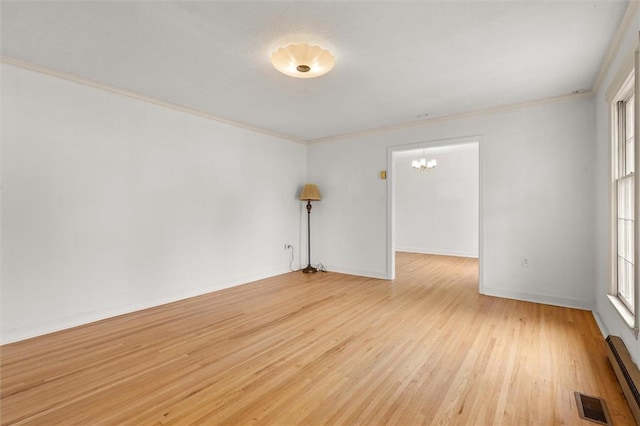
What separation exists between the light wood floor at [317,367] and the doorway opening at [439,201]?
4049 mm

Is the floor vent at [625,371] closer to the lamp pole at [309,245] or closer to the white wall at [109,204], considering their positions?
the lamp pole at [309,245]

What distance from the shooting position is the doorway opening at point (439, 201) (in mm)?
7504

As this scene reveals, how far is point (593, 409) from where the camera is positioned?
71.7 inches

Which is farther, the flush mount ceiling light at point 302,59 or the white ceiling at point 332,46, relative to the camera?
the flush mount ceiling light at point 302,59

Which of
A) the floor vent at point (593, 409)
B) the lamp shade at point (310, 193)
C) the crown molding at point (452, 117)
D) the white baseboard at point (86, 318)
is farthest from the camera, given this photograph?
the lamp shade at point (310, 193)

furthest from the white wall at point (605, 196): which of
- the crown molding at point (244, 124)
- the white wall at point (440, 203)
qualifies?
the white wall at point (440, 203)

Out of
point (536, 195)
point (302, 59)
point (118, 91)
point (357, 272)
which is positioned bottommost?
point (357, 272)

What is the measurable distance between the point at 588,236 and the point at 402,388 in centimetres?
322

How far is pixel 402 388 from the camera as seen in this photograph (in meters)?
2.04

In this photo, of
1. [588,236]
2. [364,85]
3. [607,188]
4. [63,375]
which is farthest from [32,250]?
[588,236]

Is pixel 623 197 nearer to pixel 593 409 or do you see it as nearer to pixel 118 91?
pixel 593 409

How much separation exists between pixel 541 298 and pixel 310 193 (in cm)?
383

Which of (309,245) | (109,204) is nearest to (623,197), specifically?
(309,245)

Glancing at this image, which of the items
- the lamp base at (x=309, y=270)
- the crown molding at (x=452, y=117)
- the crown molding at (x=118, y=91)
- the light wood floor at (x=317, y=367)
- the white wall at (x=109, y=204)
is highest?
the crown molding at (x=452, y=117)
